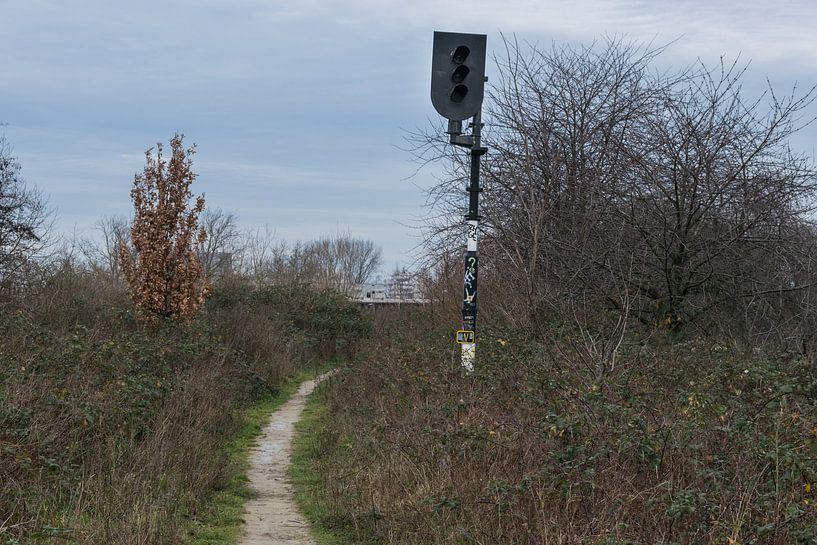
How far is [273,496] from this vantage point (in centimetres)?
989

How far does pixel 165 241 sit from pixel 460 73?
11.8 meters

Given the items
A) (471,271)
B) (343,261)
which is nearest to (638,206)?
(471,271)

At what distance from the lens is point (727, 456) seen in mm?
6262

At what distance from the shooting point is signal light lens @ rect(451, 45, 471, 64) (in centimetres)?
1007

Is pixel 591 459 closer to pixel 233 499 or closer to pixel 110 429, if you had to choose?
pixel 233 499

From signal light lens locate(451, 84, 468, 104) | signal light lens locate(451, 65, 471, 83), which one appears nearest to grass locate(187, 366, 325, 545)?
signal light lens locate(451, 84, 468, 104)

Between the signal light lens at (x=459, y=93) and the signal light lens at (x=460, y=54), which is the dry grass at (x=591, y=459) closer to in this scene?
the signal light lens at (x=459, y=93)

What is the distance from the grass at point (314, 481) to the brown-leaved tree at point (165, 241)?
4.98m

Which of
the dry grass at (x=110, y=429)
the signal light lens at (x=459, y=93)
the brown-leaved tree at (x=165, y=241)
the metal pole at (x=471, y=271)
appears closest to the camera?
the dry grass at (x=110, y=429)

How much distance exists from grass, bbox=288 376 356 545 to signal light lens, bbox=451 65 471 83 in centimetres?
478

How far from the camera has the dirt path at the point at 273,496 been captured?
8.04 meters

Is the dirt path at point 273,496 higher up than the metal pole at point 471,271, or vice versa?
the metal pole at point 471,271

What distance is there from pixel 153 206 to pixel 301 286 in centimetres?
1726

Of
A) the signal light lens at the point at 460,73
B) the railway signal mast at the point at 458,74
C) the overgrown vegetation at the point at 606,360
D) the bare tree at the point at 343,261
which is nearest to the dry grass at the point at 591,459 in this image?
the overgrown vegetation at the point at 606,360
